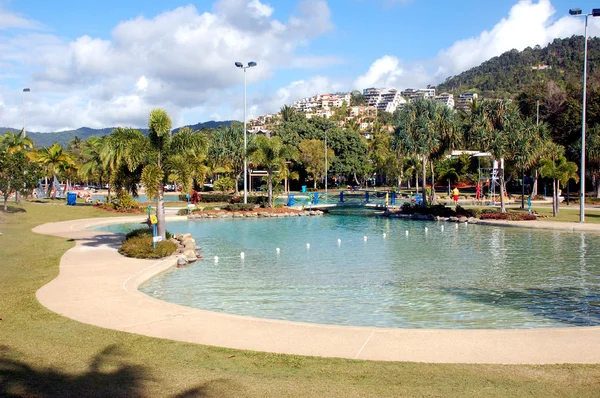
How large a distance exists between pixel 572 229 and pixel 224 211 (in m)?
25.4

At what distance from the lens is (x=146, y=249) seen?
20.5m

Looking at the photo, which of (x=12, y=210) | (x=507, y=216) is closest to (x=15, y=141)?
(x=12, y=210)

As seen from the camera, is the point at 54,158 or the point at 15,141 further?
the point at 54,158

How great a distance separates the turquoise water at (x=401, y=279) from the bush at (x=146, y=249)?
1191mm

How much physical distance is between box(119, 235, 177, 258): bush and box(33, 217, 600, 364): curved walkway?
245 inches

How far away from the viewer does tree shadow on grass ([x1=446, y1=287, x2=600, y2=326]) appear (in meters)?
12.6

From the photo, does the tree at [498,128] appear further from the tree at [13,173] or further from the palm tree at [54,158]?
the palm tree at [54,158]

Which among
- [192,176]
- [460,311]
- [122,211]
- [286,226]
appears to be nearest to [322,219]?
[286,226]

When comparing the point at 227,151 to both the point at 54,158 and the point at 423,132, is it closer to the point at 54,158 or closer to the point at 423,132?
the point at 54,158

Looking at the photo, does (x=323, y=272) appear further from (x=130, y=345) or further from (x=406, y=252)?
(x=130, y=345)

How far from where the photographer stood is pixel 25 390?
6.82 meters

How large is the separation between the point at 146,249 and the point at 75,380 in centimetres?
1348

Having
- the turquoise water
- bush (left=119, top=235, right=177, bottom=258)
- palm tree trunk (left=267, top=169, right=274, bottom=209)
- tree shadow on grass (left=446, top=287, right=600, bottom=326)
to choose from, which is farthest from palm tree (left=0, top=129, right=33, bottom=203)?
tree shadow on grass (left=446, top=287, right=600, bottom=326)

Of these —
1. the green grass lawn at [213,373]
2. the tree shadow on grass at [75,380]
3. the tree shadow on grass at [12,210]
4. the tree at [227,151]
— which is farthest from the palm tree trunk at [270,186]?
the tree shadow on grass at [75,380]
